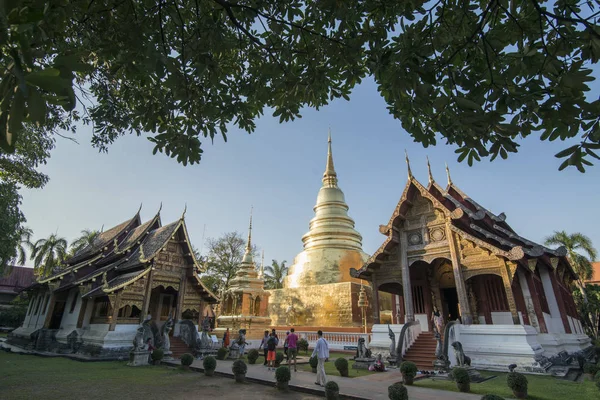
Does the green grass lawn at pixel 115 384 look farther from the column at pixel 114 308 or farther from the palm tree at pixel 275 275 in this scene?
the palm tree at pixel 275 275

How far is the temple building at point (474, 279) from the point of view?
10.6 metres

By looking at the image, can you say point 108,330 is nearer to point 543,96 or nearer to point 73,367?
point 73,367

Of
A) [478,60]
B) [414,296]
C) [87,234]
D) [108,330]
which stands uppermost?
[87,234]

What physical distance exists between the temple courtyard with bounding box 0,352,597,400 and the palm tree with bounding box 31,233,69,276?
1044 inches

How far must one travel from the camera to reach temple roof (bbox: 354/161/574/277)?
451 inches

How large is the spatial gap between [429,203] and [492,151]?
37.4 ft

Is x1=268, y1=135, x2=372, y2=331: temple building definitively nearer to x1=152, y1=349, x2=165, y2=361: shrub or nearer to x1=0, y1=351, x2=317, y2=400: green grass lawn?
x1=152, y1=349, x2=165, y2=361: shrub

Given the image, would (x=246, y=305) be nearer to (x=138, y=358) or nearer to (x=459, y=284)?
(x=138, y=358)

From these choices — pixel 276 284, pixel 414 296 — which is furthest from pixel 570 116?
pixel 276 284

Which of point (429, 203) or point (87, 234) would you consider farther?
point (87, 234)

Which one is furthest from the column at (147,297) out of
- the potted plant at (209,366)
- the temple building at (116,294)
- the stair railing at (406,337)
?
the stair railing at (406,337)

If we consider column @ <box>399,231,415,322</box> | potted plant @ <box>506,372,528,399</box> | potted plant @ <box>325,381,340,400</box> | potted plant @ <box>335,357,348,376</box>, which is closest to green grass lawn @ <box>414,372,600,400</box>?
potted plant @ <box>506,372,528,399</box>

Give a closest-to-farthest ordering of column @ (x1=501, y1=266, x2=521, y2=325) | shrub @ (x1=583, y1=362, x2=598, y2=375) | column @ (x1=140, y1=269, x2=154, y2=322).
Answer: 1. shrub @ (x1=583, y1=362, x2=598, y2=375)
2. column @ (x1=501, y1=266, x2=521, y2=325)
3. column @ (x1=140, y1=269, x2=154, y2=322)

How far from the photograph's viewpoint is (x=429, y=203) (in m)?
13.8
